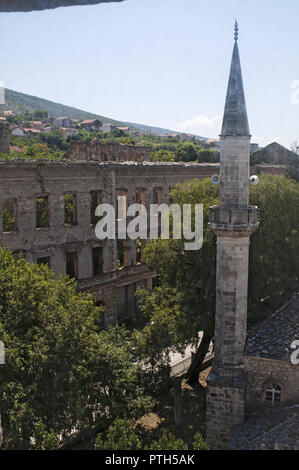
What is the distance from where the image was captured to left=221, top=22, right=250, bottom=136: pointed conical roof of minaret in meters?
16.1

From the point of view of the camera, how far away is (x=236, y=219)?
52.9ft

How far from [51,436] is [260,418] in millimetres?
8506

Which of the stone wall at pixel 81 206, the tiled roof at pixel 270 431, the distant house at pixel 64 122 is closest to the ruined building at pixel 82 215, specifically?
the stone wall at pixel 81 206

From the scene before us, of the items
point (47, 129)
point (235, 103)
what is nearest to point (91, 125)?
point (47, 129)

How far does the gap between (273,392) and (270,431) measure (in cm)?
218

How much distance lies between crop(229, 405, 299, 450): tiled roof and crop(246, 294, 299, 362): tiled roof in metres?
1.92

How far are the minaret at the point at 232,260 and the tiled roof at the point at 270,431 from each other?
2.41 feet

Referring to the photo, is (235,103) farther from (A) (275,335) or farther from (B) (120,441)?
(B) (120,441)

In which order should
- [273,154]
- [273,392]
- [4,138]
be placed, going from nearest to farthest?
[273,392], [4,138], [273,154]

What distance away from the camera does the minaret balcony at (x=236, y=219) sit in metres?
16.1

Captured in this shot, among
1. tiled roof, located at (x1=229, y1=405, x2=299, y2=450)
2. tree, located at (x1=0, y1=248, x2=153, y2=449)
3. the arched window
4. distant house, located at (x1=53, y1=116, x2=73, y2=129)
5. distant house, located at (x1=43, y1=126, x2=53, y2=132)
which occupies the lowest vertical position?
tiled roof, located at (x1=229, y1=405, x2=299, y2=450)

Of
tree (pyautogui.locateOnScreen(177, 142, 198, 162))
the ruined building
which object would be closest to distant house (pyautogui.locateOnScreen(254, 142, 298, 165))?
tree (pyautogui.locateOnScreen(177, 142, 198, 162))

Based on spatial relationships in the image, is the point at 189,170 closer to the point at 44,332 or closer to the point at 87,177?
the point at 87,177

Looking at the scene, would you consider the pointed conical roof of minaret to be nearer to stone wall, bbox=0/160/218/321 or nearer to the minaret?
the minaret
